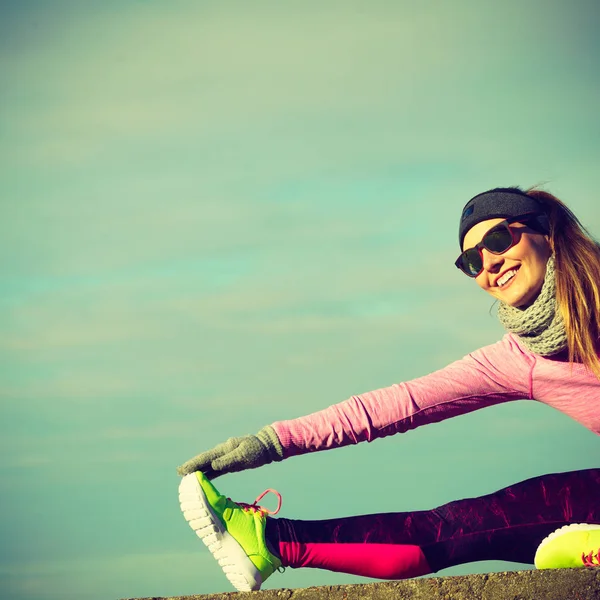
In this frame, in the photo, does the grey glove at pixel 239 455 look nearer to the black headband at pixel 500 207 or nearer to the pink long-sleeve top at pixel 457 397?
the pink long-sleeve top at pixel 457 397

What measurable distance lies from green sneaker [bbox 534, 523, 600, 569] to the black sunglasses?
1.33 m

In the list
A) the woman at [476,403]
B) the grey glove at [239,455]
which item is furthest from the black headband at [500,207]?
the grey glove at [239,455]

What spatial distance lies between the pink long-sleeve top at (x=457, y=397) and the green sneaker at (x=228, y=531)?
400mm

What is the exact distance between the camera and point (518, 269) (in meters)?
4.50

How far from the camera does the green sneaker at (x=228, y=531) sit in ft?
14.4

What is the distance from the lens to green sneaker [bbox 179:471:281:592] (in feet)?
14.4

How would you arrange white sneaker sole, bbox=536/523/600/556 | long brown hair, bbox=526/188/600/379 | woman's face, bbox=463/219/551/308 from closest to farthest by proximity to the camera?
white sneaker sole, bbox=536/523/600/556 < long brown hair, bbox=526/188/600/379 < woman's face, bbox=463/219/551/308

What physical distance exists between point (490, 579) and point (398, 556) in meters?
0.84

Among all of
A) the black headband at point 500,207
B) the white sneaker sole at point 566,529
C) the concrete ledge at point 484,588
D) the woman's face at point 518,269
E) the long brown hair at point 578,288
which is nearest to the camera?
the concrete ledge at point 484,588

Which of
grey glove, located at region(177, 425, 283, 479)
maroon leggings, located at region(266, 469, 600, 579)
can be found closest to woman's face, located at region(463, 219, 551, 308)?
maroon leggings, located at region(266, 469, 600, 579)

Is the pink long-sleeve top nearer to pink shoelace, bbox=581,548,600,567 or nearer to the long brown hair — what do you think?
the long brown hair

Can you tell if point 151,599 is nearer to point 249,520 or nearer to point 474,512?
point 249,520

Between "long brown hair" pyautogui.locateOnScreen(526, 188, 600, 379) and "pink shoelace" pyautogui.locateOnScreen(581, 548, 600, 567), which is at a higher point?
"long brown hair" pyautogui.locateOnScreen(526, 188, 600, 379)

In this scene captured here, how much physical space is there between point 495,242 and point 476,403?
2.83 ft
